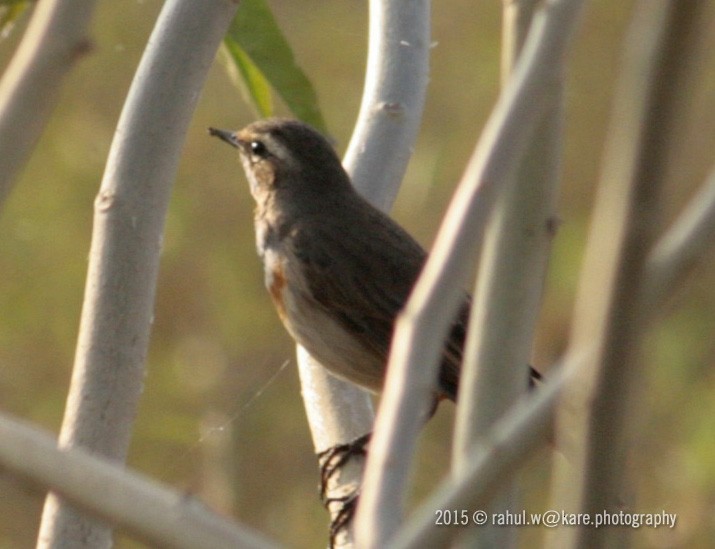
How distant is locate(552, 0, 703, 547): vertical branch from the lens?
1013 millimetres

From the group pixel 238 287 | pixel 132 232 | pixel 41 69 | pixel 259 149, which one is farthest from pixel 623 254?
pixel 238 287

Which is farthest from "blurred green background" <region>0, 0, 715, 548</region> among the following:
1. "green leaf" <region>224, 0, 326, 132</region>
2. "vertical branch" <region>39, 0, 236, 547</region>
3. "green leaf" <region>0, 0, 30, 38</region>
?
"green leaf" <region>0, 0, 30, 38</region>

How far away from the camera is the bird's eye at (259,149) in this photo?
155 inches

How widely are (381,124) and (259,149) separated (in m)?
0.81

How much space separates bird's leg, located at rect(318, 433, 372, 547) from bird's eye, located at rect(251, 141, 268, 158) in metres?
1.13

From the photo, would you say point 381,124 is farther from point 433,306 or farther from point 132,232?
point 433,306

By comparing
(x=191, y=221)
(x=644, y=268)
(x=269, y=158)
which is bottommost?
(x=191, y=221)

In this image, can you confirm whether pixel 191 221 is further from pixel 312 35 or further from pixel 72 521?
pixel 72 521

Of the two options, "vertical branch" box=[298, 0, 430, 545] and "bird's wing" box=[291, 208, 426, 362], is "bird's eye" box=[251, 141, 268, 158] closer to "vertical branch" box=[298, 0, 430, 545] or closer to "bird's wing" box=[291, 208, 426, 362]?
"bird's wing" box=[291, 208, 426, 362]

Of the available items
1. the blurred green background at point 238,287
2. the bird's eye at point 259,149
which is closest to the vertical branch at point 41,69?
the bird's eye at point 259,149

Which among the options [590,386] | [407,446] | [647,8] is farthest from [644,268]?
[407,446]

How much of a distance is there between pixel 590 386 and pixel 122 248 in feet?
5.37

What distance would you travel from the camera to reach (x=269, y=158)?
13.0 ft

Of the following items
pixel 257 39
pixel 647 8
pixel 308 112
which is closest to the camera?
pixel 647 8
